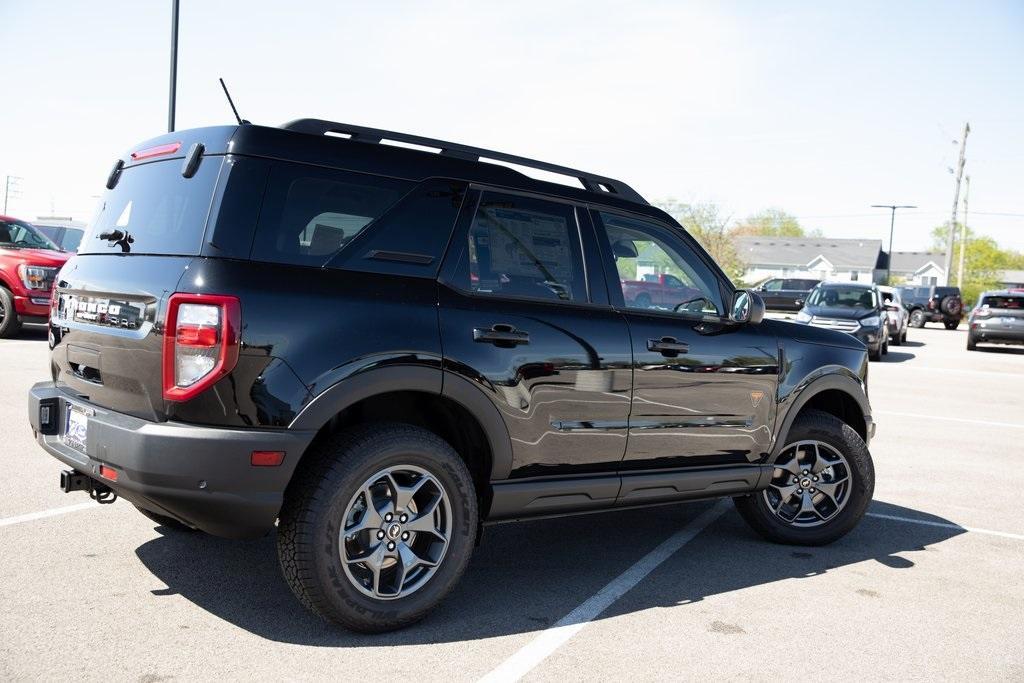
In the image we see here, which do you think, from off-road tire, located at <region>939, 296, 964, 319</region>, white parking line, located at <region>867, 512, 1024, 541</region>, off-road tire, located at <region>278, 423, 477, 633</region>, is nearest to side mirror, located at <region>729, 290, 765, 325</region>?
off-road tire, located at <region>278, 423, 477, 633</region>

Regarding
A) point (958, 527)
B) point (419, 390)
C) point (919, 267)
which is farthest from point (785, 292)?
point (919, 267)

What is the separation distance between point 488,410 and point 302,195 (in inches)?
45.7

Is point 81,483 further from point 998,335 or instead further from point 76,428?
point 998,335

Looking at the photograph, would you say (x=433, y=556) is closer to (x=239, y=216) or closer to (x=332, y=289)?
(x=332, y=289)

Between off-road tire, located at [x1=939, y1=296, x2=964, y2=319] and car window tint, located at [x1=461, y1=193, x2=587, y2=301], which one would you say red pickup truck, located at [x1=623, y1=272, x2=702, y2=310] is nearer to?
car window tint, located at [x1=461, y1=193, x2=587, y2=301]

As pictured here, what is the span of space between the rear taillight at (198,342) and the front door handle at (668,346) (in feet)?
6.81

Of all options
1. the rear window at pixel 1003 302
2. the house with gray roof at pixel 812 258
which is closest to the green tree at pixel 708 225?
the house with gray roof at pixel 812 258

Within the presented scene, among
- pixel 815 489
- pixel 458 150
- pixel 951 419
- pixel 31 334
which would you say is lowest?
pixel 31 334

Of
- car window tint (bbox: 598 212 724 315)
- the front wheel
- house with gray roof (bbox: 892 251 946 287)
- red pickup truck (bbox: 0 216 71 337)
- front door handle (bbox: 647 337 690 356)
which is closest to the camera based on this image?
front door handle (bbox: 647 337 690 356)

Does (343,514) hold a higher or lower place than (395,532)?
higher

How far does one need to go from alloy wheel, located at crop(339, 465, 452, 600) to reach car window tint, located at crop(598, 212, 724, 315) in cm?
145

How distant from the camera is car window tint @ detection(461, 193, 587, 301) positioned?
4.18 meters

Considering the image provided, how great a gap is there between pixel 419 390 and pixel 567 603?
1275mm

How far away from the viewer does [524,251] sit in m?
4.39
